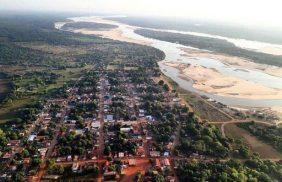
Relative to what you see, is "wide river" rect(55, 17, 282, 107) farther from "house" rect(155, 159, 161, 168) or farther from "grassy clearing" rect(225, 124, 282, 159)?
"house" rect(155, 159, 161, 168)

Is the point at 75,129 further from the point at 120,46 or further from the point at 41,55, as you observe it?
the point at 120,46

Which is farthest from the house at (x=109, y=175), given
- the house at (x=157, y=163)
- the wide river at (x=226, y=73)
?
the wide river at (x=226, y=73)

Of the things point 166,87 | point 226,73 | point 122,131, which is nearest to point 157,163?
point 122,131

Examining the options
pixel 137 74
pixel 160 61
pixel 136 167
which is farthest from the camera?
pixel 160 61

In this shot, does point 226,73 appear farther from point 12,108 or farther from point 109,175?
point 109,175

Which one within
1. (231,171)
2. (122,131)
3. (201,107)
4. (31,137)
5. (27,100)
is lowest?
(31,137)

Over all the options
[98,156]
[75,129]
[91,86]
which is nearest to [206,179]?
[98,156]

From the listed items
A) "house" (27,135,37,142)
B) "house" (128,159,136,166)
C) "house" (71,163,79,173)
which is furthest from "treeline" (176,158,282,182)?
"house" (27,135,37,142)
